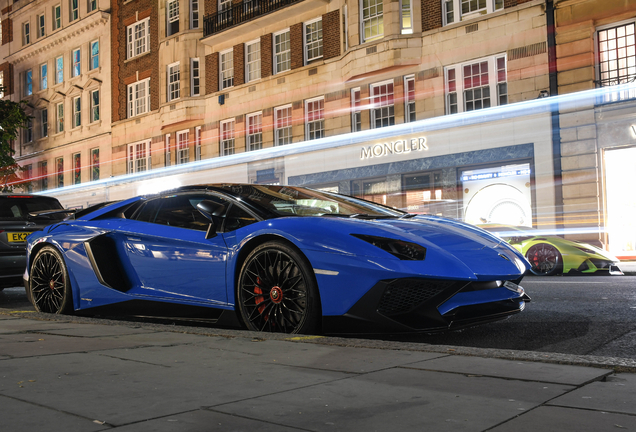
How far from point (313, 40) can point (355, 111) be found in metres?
3.68

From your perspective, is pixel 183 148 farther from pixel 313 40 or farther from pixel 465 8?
pixel 465 8

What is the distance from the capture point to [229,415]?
2.22 meters

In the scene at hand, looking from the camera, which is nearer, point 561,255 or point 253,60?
point 561,255

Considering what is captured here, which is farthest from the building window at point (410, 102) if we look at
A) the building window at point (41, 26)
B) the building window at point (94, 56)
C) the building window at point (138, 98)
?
the building window at point (41, 26)

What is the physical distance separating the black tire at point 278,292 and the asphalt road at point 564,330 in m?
0.72

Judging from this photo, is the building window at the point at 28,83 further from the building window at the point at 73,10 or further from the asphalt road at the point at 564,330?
the asphalt road at the point at 564,330

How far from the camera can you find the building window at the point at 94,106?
36.4m

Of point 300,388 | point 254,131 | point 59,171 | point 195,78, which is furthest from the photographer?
point 59,171

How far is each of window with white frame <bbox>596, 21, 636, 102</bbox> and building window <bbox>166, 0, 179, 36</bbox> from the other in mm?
19538

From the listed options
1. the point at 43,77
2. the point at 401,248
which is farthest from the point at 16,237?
the point at 43,77

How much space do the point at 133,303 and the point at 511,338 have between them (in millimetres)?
3036

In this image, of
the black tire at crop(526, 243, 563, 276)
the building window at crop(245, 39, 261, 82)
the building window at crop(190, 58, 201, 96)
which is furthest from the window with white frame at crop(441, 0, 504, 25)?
the building window at crop(190, 58, 201, 96)

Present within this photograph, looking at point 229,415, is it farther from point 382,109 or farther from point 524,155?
point 382,109

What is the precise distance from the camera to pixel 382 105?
2255 cm
